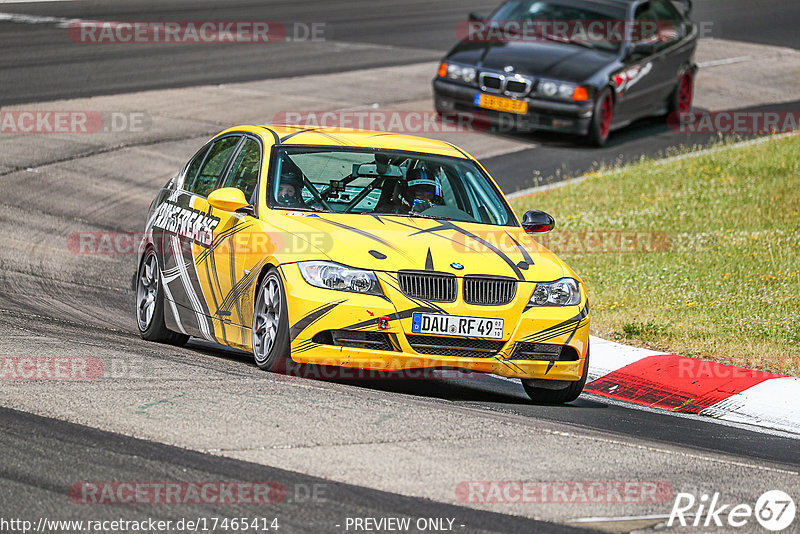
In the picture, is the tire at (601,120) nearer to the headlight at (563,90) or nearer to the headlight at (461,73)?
the headlight at (563,90)

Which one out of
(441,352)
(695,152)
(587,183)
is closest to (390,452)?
(441,352)

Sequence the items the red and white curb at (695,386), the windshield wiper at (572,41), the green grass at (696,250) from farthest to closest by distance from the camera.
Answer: the windshield wiper at (572,41), the green grass at (696,250), the red and white curb at (695,386)

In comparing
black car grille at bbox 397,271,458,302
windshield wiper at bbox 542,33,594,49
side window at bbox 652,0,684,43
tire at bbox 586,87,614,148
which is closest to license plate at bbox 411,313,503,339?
black car grille at bbox 397,271,458,302

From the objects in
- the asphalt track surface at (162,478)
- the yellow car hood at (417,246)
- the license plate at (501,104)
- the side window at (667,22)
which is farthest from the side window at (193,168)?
the side window at (667,22)

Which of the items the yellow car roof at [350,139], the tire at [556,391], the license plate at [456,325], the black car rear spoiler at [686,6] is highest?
the yellow car roof at [350,139]

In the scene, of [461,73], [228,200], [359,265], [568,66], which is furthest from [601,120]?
[359,265]

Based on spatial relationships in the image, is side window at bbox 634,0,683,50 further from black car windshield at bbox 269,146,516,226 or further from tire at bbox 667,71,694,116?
black car windshield at bbox 269,146,516,226

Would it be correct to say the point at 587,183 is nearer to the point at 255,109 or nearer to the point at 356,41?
the point at 255,109

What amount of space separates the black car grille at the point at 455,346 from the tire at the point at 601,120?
1093 cm

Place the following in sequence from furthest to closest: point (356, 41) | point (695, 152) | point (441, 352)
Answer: point (356, 41)
point (695, 152)
point (441, 352)

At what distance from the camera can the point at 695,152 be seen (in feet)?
59.8

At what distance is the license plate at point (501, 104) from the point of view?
18.0 meters

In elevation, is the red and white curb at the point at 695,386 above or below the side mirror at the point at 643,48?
below

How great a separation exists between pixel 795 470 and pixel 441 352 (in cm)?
210
